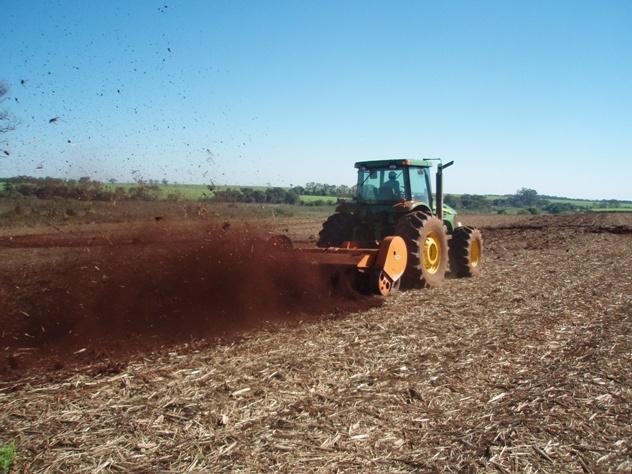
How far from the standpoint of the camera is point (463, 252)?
34.5ft

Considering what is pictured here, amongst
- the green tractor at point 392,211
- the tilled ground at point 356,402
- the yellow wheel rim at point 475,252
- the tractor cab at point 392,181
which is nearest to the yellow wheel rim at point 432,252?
the green tractor at point 392,211

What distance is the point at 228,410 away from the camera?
3.88 metres

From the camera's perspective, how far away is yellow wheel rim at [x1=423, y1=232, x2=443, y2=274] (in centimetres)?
914

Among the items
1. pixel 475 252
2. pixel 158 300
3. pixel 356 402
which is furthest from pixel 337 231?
pixel 356 402

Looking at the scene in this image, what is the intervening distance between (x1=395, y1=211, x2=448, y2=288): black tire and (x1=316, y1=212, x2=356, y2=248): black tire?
1.02 meters

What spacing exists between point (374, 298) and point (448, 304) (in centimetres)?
109

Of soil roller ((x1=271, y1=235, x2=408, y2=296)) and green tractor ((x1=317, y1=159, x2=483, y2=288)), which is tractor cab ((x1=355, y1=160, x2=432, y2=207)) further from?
soil roller ((x1=271, y1=235, x2=408, y2=296))

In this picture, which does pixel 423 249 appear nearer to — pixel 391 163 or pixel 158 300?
pixel 391 163

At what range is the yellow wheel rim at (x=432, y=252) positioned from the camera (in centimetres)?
914

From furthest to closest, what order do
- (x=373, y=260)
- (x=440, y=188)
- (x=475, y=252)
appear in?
(x=475, y=252), (x=440, y=188), (x=373, y=260)

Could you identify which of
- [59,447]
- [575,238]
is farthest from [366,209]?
[575,238]

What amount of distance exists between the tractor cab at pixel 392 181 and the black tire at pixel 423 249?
2.11 feet

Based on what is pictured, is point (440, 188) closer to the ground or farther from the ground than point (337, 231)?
farther from the ground

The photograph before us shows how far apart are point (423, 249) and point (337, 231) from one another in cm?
161
